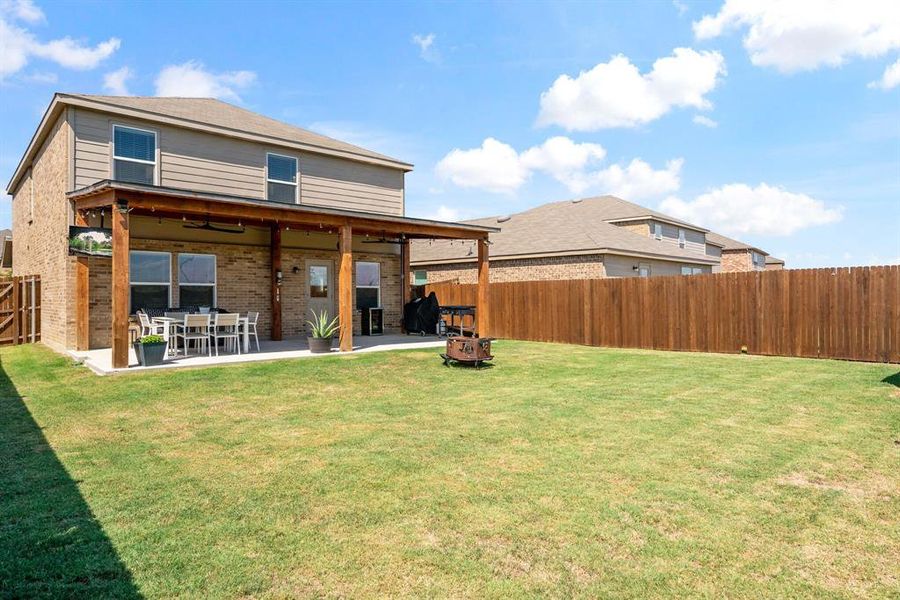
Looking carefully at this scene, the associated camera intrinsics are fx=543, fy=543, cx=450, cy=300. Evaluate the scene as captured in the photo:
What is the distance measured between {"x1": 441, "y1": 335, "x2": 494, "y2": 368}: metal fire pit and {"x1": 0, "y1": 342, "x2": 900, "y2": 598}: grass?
256cm

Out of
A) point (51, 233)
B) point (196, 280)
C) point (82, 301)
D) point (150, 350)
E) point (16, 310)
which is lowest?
point (150, 350)

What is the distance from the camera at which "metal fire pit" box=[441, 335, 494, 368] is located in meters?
10.4

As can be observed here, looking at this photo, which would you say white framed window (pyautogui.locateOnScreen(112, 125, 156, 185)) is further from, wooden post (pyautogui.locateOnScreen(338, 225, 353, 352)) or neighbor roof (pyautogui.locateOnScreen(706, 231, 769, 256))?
neighbor roof (pyautogui.locateOnScreen(706, 231, 769, 256))

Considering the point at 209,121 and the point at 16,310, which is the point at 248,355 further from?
the point at 16,310

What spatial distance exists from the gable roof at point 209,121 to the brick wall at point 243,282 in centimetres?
292

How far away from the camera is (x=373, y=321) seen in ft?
58.1

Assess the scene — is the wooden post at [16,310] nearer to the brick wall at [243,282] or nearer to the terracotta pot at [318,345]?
Answer: the brick wall at [243,282]

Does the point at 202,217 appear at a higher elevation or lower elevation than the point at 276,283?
higher

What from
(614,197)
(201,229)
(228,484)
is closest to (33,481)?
(228,484)

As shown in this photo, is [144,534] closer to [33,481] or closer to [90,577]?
[90,577]

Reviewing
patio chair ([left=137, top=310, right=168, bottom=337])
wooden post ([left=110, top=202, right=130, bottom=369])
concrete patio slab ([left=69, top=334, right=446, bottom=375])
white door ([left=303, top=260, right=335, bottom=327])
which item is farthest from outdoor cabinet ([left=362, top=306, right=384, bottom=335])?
wooden post ([left=110, top=202, right=130, bottom=369])

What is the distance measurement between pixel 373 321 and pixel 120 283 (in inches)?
358

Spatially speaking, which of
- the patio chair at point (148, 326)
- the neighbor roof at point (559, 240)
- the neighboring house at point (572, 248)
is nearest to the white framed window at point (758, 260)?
the neighboring house at point (572, 248)

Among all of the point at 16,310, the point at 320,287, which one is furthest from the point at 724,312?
the point at 16,310
